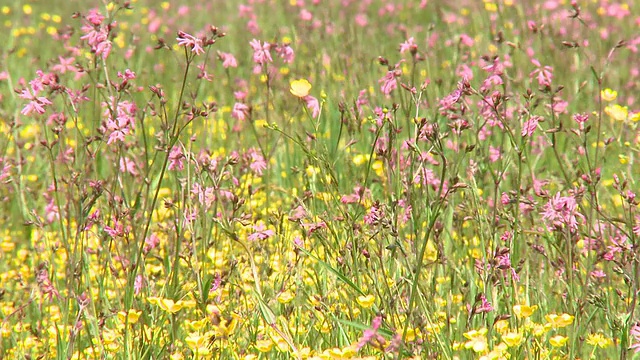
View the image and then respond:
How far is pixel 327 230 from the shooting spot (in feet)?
8.79

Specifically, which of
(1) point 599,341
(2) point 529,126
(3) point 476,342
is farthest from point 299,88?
(1) point 599,341

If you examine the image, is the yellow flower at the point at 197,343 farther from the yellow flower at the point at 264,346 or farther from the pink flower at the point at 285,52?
the pink flower at the point at 285,52

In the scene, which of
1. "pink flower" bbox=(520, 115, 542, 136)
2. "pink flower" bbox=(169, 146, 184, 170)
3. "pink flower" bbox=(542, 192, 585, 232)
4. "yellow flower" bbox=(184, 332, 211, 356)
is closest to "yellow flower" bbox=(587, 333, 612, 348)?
"pink flower" bbox=(542, 192, 585, 232)

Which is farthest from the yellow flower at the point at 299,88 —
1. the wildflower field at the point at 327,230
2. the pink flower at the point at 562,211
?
the pink flower at the point at 562,211

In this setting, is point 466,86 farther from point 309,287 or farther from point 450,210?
point 309,287

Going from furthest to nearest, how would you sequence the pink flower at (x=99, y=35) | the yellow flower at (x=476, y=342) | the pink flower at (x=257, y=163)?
1. the pink flower at (x=257, y=163)
2. the pink flower at (x=99, y=35)
3. the yellow flower at (x=476, y=342)

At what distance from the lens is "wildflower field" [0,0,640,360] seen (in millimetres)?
2146

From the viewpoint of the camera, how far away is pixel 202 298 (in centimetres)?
216

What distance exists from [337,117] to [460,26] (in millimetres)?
2701

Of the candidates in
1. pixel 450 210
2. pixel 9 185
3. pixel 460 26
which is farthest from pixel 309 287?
pixel 460 26

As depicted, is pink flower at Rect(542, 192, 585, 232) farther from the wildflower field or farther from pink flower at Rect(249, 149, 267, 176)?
pink flower at Rect(249, 149, 267, 176)

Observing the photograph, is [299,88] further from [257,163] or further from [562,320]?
[562,320]

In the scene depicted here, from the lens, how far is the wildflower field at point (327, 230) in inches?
84.5

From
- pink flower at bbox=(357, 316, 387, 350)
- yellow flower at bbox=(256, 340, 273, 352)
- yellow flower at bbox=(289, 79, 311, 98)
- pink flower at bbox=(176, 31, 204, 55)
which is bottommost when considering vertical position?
yellow flower at bbox=(256, 340, 273, 352)
